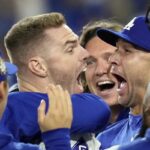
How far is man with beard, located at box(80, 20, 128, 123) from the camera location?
3280 millimetres

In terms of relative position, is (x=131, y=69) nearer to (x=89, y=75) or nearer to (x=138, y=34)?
(x=138, y=34)

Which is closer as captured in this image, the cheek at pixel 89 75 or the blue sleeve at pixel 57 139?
the blue sleeve at pixel 57 139

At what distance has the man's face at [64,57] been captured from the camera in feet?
7.86

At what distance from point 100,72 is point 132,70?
789 millimetres

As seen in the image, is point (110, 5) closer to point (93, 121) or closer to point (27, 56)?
point (27, 56)

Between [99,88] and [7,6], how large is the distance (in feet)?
7.96

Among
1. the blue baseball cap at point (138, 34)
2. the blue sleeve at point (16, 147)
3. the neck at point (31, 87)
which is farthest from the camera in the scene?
the blue baseball cap at point (138, 34)

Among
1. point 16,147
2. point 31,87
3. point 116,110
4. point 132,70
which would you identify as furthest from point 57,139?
point 116,110

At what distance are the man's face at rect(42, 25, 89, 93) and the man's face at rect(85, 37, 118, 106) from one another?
Result: 80 cm

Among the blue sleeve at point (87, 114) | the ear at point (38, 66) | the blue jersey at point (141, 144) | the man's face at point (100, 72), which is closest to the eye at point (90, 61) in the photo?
the man's face at point (100, 72)

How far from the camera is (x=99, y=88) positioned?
3420 mm

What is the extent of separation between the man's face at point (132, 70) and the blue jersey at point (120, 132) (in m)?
0.08

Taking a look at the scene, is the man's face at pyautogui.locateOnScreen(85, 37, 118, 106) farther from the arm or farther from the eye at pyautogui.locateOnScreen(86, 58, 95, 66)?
the arm

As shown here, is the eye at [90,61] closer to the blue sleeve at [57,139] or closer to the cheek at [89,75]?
the cheek at [89,75]
